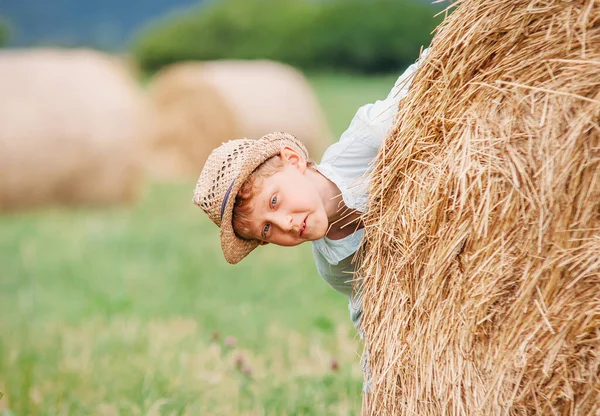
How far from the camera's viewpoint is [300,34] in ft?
79.2

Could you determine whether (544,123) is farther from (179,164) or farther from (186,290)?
(179,164)

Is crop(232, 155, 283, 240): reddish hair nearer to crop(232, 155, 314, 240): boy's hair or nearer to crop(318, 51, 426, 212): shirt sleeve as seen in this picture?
crop(232, 155, 314, 240): boy's hair

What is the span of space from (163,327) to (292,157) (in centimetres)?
225

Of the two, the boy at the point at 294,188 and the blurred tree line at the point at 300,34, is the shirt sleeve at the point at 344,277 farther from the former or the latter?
the blurred tree line at the point at 300,34

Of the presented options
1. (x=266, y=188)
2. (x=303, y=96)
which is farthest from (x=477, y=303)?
(x=303, y=96)

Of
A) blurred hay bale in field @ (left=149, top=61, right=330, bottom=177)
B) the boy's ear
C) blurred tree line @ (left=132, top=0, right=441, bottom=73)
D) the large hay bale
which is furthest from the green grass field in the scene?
blurred tree line @ (left=132, top=0, right=441, bottom=73)

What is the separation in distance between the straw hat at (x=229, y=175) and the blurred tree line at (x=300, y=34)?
59.1 feet

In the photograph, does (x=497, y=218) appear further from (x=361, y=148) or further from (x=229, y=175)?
(x=229, y=175)

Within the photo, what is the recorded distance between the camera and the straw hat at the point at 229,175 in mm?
2619

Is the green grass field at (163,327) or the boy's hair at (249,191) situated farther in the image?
the green grass field at (163,327)

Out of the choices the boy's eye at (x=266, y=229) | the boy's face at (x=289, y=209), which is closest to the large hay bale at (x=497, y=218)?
the boy's face at (x=289, y=209)

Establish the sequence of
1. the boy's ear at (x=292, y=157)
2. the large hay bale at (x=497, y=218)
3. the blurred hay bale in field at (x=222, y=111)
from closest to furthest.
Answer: the large hay bale at (x=497, y=218), the boy's ear at (x=292, y=157), the blurred hay bale in field at (x=222, y=111)

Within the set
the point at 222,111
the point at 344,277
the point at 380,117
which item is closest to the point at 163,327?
the point at 344,277

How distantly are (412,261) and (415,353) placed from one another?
290 millimetres
